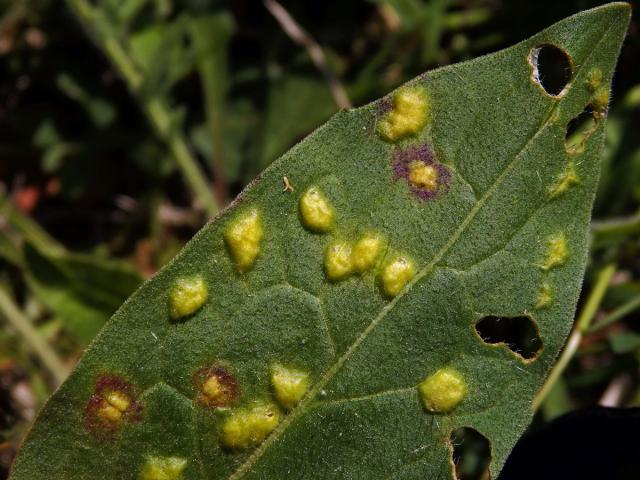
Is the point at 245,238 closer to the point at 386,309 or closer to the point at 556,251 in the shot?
the point at 386,309

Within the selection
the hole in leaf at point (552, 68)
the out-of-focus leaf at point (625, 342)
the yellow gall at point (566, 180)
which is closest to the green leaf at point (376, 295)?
the yellow gall at point (566, 180)

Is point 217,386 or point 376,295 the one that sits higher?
point 376,295

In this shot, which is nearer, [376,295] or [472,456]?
[376,295]

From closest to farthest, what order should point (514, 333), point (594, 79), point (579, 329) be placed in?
point (594, 79) < point (579, 329) < point (514, 333)

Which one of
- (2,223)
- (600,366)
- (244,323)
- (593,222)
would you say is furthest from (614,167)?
(2,223)

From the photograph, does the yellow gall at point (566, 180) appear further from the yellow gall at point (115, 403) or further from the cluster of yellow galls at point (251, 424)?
the yellow gall at point (115, 403)

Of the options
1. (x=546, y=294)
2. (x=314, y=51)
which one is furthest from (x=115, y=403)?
(x=314, y=51)

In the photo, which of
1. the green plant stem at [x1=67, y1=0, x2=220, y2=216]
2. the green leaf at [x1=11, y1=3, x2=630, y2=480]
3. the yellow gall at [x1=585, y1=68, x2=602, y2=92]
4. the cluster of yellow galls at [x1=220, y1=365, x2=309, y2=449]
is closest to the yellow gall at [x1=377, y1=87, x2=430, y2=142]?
the green leaf at [x1=11, y1=3, x2=630, y2=480]
